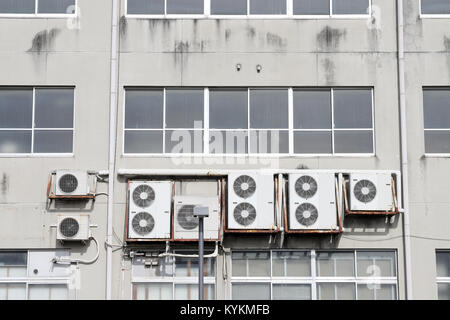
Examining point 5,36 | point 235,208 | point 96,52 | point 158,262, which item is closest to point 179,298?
point 158,262

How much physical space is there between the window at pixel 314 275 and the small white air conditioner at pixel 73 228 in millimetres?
3532

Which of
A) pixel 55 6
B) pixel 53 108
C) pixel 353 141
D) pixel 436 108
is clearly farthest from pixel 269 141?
pixel 55 6

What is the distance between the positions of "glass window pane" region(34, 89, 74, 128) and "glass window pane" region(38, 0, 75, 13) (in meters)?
2.05

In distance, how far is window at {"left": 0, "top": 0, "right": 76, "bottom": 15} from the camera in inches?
903

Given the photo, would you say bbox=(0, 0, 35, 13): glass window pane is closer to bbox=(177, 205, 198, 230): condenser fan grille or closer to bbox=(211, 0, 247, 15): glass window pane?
bbox=(211, 0, 247, 15): glass window pane

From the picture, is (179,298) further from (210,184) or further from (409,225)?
(409,225)

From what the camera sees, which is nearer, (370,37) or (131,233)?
(131,233)

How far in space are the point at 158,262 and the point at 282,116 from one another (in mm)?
4659

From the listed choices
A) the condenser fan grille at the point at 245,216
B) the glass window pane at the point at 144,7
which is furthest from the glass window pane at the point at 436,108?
the glass window pane at the point at 144,7

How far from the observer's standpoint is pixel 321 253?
21.9m

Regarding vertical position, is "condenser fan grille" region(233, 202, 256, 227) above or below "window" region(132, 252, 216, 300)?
above

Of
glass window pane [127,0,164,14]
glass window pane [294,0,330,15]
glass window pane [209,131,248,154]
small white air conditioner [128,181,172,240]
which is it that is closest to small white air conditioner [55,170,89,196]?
small white air conditioner [128,181,172,240]

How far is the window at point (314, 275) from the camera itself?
21.6 m

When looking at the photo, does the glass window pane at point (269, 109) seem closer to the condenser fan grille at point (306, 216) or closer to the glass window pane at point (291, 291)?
the condenser fan grille at point (306, 216)
